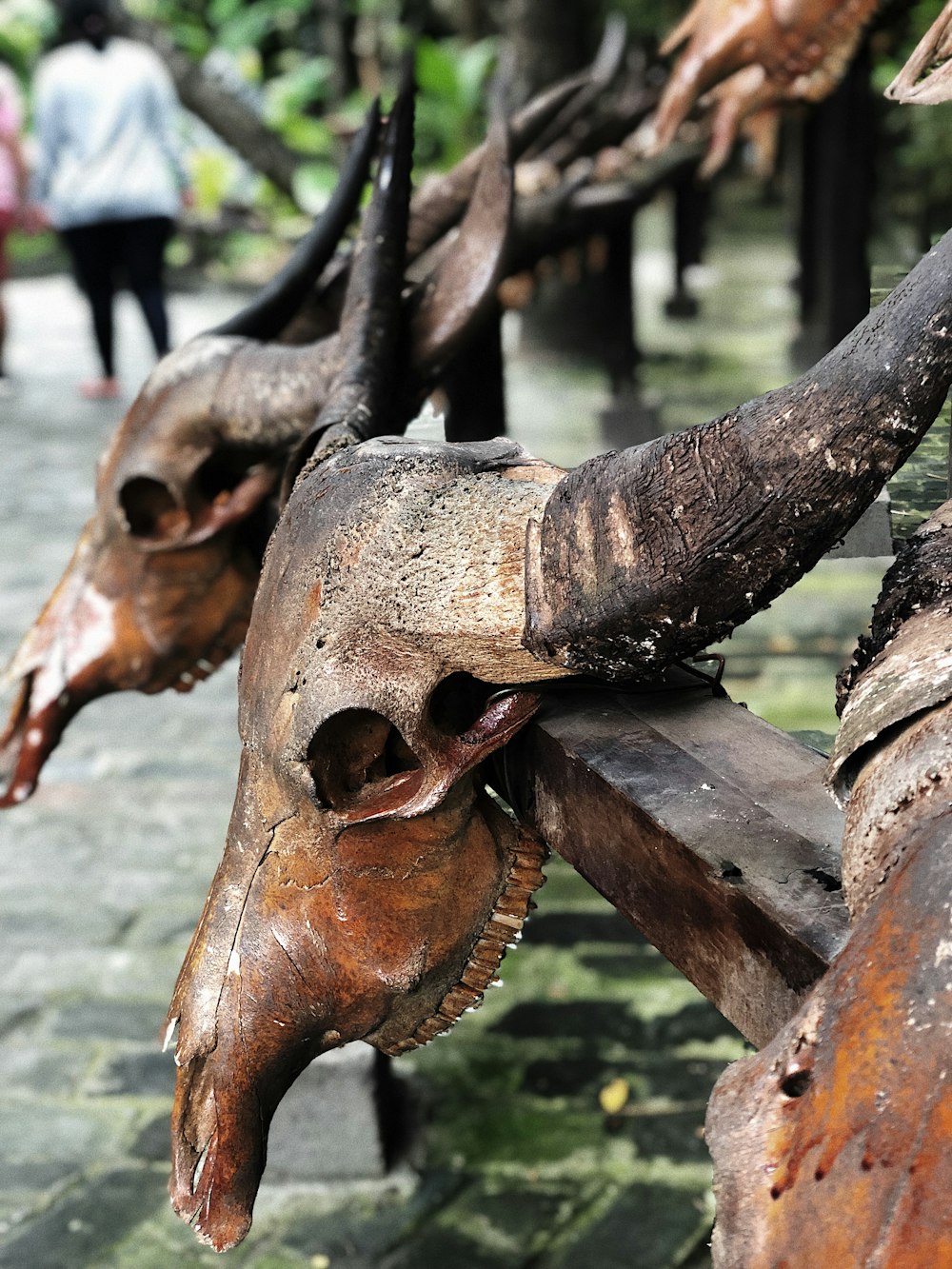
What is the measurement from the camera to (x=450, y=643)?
1.33 m

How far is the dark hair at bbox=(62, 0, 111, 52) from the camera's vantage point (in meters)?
8.16

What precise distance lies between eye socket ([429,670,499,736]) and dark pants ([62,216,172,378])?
25.4 ft

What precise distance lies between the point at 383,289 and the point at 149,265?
730cm

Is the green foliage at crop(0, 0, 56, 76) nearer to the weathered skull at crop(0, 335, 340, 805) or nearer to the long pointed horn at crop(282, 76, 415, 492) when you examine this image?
the weathered skull at crop(0, 335, 340, 805)

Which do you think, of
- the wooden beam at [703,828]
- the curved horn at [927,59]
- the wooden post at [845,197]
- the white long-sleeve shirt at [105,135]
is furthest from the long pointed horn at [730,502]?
the white long-sleeve shirt at [105,135]

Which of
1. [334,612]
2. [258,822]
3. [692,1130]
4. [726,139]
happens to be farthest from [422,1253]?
[726,139]

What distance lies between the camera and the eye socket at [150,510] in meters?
2.31

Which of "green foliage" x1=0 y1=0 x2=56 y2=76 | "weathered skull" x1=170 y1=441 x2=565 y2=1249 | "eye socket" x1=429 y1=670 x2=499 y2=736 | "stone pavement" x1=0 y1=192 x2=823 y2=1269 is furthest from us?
"green foliage" x1=0 y1=0 x2=56 y2=76

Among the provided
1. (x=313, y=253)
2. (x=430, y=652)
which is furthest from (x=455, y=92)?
(x=430, y=652)

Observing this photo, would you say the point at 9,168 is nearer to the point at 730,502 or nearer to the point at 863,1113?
the point at 730,502

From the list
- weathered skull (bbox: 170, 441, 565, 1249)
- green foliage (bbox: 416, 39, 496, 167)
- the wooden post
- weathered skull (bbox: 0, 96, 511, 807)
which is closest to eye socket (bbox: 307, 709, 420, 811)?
weathered skull (bbox: 170, 441, 565, 1249)

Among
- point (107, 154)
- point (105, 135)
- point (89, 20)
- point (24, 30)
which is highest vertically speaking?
point (24, 30)

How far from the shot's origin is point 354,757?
1.46m

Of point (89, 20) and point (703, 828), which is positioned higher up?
point (89, 20)
